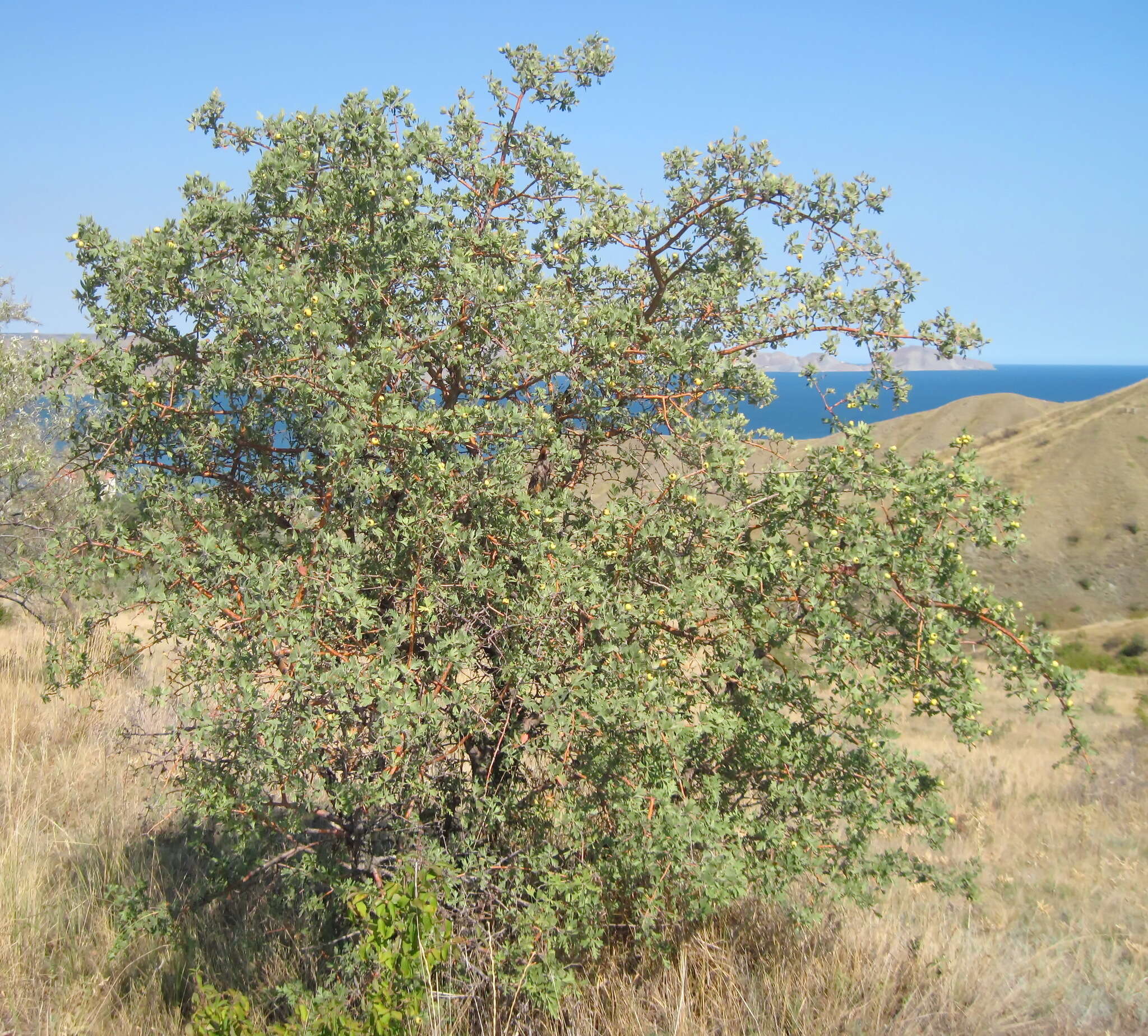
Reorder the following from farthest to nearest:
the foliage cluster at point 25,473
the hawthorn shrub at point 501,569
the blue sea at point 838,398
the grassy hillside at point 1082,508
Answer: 1. the grassy hillside at point 1082,508
2. the foliage cluster at point 25,473
3. the blue sea at point 838,398
4. the hawthorn shrub at point 501,569

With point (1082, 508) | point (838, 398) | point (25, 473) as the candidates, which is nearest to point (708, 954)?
point (838, 398)

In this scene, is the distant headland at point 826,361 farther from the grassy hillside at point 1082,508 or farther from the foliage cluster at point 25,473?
the grassy hillside at point 1082,508

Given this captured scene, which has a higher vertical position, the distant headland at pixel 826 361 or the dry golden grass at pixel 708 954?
the distant headland at pixel 826 361

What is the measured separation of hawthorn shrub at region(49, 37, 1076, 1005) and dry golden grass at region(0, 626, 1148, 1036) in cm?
30

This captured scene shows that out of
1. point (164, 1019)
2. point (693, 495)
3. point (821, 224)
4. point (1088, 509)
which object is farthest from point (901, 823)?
point (1088, 509)

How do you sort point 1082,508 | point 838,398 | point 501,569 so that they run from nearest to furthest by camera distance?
point 501,569 → point 838,398 → point 1082,508

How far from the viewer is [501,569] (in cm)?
325

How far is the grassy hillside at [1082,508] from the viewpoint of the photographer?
3950cm

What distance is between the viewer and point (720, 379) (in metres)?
3.71

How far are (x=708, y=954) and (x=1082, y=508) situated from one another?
46046mm

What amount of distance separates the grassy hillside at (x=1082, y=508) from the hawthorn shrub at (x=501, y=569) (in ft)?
119

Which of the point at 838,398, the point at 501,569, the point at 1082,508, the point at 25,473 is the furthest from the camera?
the point at 1082,508

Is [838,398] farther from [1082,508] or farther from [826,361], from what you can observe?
[1082,508]

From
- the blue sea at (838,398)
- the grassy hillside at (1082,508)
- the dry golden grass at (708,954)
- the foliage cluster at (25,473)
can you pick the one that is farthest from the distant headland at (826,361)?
the grassy hillside at (1082,508)
